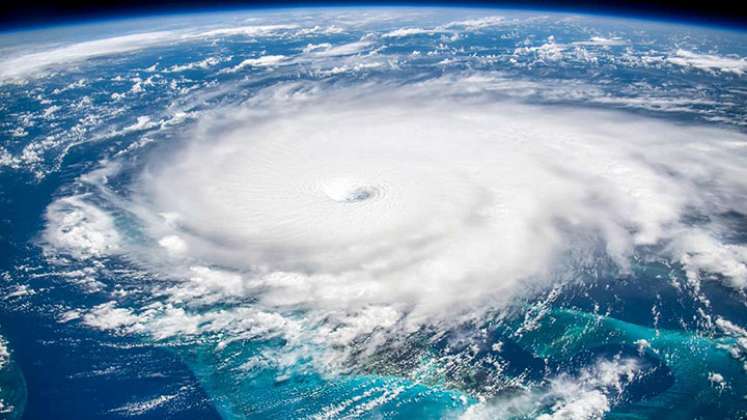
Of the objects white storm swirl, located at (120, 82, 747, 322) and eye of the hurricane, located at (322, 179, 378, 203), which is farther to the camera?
eye of the hurricane, located at (322, 179, 378, 203)

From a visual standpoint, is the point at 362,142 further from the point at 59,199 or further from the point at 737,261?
the point at 737,261

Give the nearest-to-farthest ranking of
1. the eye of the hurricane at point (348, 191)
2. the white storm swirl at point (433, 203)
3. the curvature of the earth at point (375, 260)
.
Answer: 1. the curvature of the earth at point (375, 260)
2. the white storm swirl at point (433, 203)
3. the eye of the hurricane at point (348, 191)

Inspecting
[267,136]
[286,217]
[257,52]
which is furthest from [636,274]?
[257,52]

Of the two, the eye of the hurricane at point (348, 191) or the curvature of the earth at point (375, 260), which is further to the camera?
the eye of the hurricane at point (348, 191)

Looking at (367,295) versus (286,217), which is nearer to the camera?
(367,295)

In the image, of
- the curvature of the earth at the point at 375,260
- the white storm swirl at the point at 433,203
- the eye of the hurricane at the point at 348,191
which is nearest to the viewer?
the curvature of the earth at the point at 375,260
